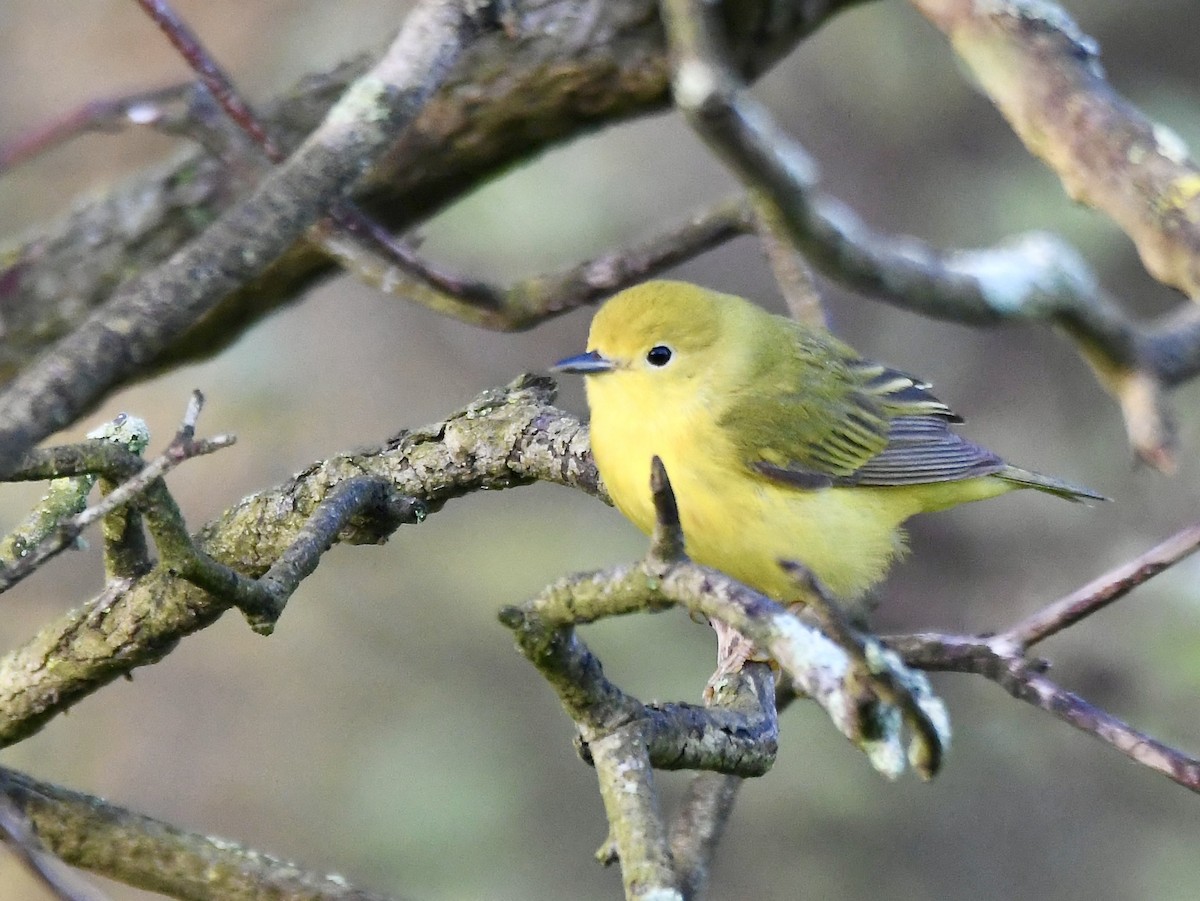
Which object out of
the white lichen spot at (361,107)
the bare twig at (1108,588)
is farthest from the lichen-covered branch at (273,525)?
the bare twig at (1108,588)

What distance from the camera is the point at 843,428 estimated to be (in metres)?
3.90

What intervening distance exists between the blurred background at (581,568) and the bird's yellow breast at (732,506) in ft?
4.90

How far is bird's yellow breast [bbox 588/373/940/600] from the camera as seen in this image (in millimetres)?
3311

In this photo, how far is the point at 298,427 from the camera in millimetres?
5918

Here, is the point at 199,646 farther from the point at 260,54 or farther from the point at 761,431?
the point at 761,431

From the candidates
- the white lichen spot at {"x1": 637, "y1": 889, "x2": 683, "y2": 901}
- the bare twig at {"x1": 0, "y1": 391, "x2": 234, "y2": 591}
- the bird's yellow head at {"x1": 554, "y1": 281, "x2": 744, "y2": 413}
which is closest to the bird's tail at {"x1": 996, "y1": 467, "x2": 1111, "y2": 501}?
the bird's yellow head at {"x1": 554, "y1": 281, "x2": 744, "y2": 413}

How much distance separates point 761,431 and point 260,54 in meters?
3.86

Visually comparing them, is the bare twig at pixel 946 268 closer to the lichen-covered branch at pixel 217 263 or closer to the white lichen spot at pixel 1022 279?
the white lichen spot at pixel 1022 279

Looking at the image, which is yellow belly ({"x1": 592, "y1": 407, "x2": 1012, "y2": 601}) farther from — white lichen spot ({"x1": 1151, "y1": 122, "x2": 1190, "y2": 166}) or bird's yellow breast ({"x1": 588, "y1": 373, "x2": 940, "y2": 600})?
white lichen spot ({"x1": 1151, "y1": 122, "x2": 1190, "y2": 166})

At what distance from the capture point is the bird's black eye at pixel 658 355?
3566 mm

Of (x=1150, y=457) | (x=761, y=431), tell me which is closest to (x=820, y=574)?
(x=761, y=431)

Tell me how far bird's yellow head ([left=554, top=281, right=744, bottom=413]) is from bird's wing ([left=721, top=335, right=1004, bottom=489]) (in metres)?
0.15

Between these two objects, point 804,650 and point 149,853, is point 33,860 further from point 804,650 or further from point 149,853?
point 804,650

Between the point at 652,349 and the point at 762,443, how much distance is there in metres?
0.38
